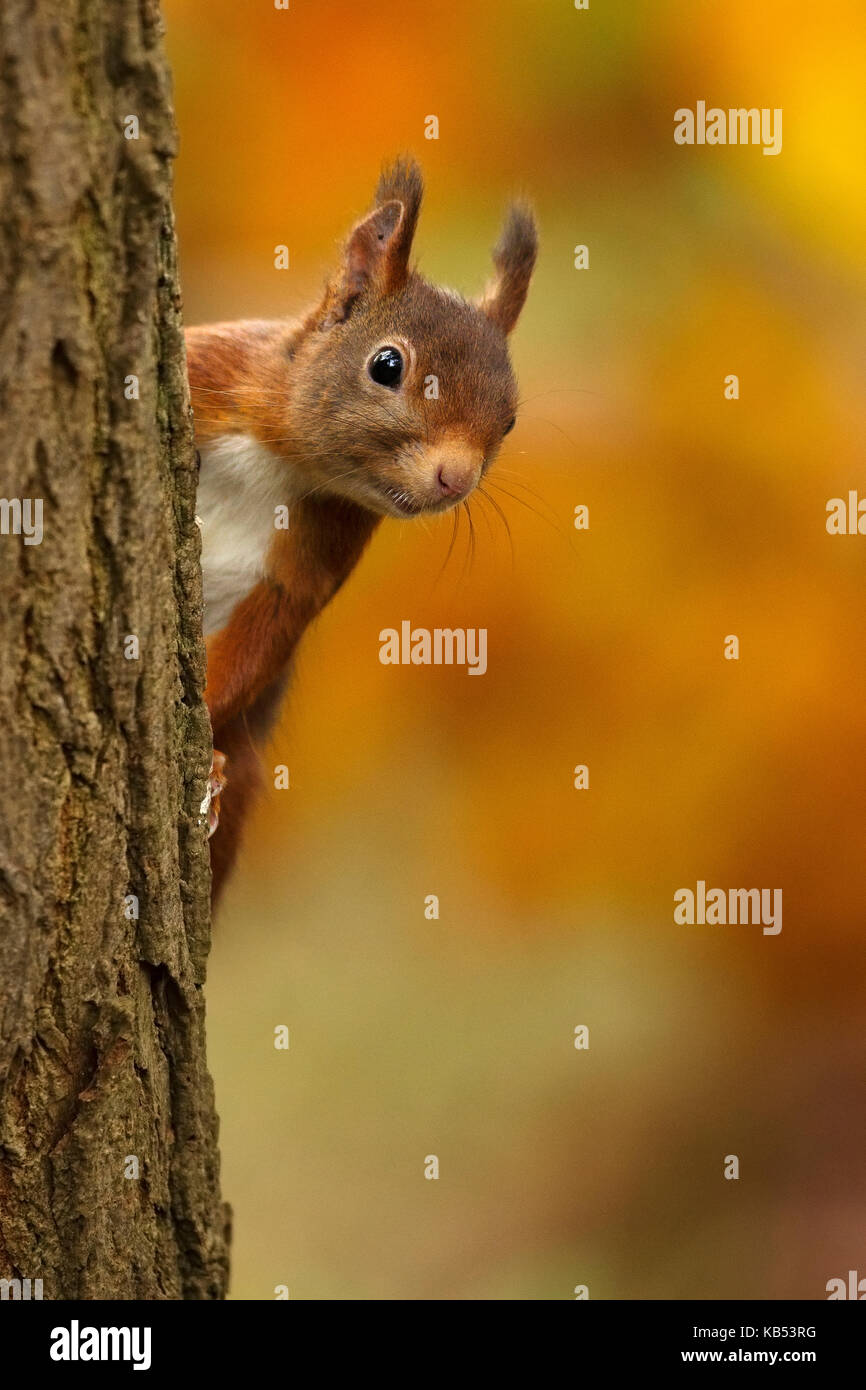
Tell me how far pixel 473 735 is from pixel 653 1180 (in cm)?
179

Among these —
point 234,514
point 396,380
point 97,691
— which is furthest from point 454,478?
point 97,691

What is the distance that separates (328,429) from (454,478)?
1.12 ft

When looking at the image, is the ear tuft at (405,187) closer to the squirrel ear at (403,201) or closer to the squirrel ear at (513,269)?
the squirrel ear at (403,201)

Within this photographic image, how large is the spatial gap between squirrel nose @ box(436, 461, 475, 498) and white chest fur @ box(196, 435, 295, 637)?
17.7 inches

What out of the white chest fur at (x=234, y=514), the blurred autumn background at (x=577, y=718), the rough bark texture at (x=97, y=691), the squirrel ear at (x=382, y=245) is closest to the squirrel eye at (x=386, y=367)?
the squirrel ear at (x=382, y=245)

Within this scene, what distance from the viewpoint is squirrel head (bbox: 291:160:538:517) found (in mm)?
2846

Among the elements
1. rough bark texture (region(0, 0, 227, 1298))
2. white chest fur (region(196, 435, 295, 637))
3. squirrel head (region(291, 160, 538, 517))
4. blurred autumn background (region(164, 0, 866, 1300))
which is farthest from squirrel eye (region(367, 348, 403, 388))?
rough bark texture (region(0, 0, 227, 1298))

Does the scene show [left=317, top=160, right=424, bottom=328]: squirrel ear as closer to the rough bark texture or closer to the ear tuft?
the ear tuft

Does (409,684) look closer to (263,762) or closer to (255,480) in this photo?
(263,762)

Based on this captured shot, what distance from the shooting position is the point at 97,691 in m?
1.72

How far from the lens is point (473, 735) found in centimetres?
482

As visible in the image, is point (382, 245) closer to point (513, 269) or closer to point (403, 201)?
point (403, 201)

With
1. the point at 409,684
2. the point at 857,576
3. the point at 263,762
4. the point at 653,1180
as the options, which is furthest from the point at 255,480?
the point at 653,1180

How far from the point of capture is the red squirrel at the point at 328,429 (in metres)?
2.87
